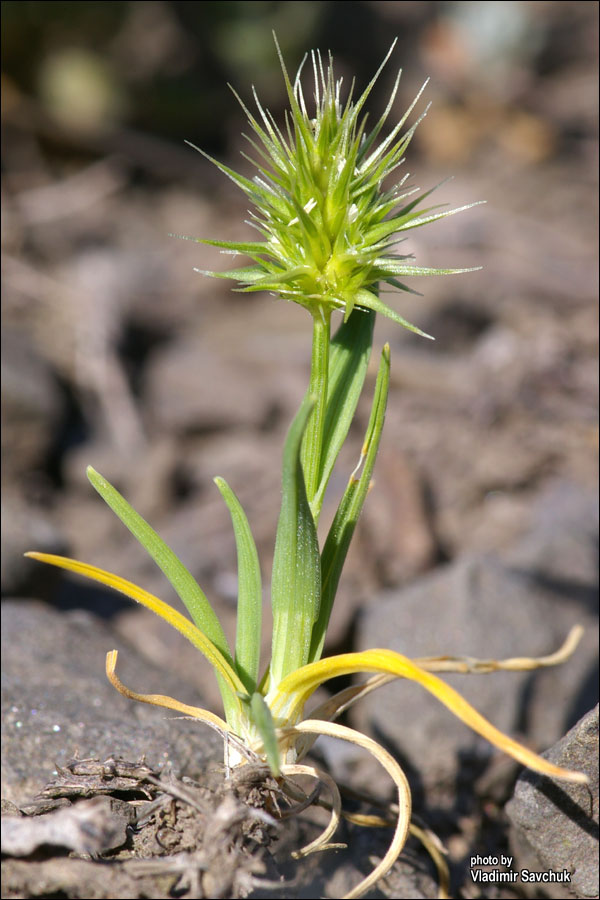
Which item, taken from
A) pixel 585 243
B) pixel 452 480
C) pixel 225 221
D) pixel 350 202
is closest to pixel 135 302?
pixel 225 221

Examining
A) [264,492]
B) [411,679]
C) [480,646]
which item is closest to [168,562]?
[411,679]

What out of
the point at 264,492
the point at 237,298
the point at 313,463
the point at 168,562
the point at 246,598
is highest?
the point at 237,298

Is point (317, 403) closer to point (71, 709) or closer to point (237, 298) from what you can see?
point (71, 709)

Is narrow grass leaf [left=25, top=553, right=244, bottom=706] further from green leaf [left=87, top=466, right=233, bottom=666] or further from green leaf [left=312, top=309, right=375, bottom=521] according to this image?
green leaf [left=312, top=309, right=375, bottom=521]

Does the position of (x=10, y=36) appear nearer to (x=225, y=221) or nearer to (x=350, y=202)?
(x=225, y=221)

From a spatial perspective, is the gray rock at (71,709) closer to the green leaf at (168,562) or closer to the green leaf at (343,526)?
the green leaf at (168,562)
